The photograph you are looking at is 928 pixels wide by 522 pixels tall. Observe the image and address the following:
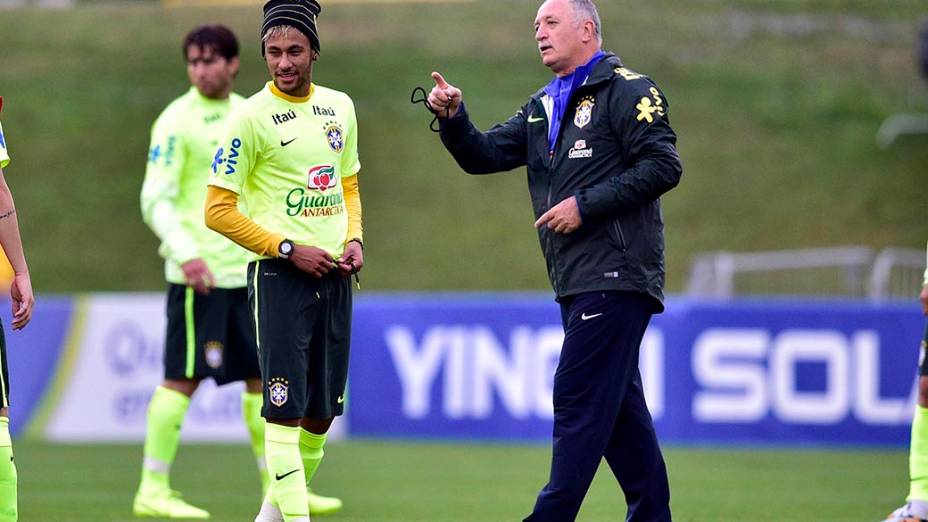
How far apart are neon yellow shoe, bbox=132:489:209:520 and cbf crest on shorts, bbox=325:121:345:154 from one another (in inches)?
104

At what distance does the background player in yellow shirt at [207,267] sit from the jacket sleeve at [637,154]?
3.13m

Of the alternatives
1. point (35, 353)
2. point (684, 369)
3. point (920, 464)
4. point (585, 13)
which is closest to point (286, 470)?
point (585, 13)

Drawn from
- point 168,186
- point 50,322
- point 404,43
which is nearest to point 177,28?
point 404,43

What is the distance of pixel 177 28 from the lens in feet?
113

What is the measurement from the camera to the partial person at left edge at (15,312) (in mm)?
5922

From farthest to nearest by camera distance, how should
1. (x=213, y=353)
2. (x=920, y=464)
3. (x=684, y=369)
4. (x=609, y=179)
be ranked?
(x=684, y=369), (x=213, y=353), (x=920, y=464), (x=609, y=179)

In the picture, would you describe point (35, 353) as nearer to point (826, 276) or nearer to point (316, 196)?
point (316, 196)

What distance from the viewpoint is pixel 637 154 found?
20.4 feet

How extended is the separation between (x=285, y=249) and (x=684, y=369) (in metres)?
7.77

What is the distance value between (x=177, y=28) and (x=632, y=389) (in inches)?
1166

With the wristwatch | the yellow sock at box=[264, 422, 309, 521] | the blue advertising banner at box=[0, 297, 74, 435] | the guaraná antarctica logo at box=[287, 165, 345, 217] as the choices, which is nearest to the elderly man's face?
the guaraná antarctica logo at box=[287, 165, 345, 217]

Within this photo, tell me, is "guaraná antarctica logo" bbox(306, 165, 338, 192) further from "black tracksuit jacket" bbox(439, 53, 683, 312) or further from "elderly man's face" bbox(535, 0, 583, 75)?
"elderly man's face" bbox(535, 0, 583, 75)

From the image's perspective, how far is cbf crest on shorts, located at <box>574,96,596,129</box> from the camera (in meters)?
6.31

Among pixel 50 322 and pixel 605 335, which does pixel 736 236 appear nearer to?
pixel 50 322
